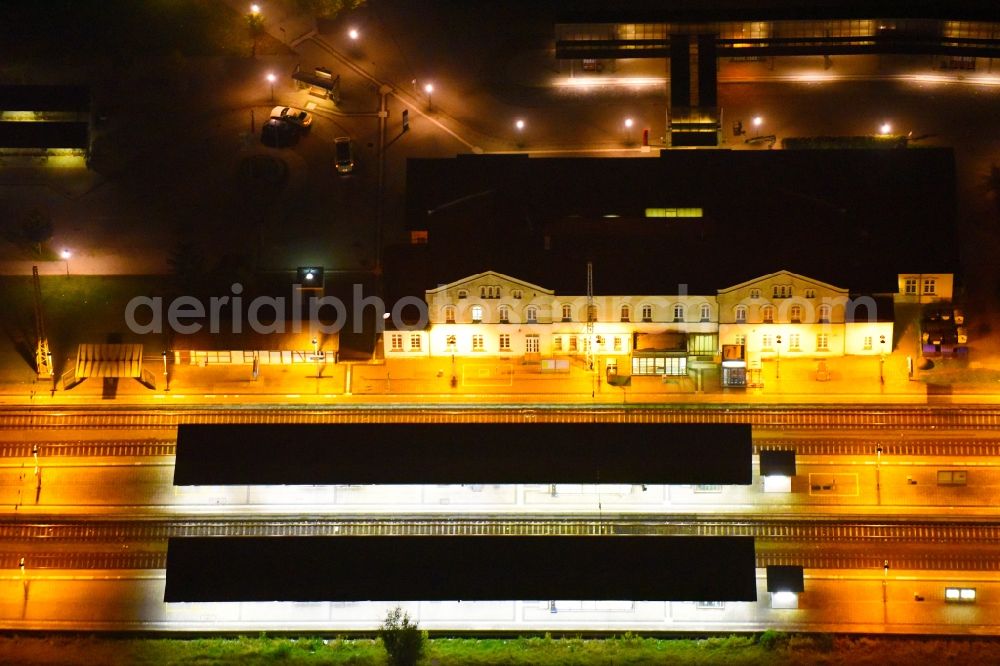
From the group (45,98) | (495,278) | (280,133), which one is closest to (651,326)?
(495,278)

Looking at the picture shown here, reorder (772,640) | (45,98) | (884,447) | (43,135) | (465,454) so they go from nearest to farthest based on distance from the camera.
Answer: (772,640), (465,454), (884,447), (43,135), (45,98)

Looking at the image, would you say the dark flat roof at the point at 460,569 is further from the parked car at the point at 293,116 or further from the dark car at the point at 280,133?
the parked car at the point at 293,116

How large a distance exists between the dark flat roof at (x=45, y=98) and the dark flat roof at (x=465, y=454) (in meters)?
45.5

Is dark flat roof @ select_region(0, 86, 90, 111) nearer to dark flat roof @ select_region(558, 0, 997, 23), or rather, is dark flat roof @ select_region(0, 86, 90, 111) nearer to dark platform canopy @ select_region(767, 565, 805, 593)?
dark flat roof @ select_region(558, 0, 997, 23)

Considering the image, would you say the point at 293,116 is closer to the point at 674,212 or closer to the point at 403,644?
the point at 674,212

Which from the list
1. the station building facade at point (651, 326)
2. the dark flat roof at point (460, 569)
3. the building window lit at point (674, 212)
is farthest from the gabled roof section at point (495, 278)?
the dark flat roof at point (460, 569)

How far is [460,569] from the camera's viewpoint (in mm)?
121688

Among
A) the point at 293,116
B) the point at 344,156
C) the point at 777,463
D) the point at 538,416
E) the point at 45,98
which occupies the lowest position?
the point at 777,463

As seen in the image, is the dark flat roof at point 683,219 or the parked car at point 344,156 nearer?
the dark flat roof at point 683,219

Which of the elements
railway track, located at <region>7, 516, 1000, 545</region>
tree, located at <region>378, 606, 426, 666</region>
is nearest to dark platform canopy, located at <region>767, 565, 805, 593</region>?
railway track, located at <region>7, 516, 1000, 545</region>

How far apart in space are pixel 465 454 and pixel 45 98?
63.7 m

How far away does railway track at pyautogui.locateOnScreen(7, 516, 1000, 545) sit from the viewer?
4872 inches

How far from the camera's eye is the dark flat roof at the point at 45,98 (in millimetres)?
154250

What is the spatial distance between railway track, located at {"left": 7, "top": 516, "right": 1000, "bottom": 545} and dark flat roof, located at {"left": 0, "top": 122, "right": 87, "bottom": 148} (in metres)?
45.4
